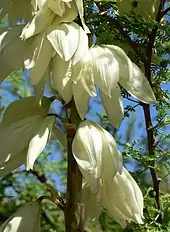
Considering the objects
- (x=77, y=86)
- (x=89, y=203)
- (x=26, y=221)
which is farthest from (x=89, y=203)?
(x=77, y=86)

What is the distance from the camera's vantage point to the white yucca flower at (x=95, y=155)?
0.88 m

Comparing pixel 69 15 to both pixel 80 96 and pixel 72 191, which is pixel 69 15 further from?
pixel 72 191

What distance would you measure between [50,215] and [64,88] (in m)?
1.02

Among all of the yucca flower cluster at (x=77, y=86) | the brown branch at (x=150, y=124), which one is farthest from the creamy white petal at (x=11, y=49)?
the brown branch at (x=150, y=124)

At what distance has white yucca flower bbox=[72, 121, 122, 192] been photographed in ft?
2.90

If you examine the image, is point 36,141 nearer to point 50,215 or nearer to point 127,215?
point 127,215

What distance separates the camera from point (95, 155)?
903 millimetres

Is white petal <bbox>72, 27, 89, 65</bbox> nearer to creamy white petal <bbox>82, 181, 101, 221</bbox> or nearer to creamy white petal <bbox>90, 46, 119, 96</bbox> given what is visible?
creamy white petal <bbox>90, 46, 119, 96</bbox>

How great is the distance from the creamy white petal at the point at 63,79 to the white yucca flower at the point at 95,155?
0.06 m

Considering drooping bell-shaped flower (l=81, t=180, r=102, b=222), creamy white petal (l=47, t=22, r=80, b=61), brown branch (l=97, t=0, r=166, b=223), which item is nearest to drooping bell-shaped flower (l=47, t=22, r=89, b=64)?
creamy white petal (l=47, t=22, r=80, b=61)

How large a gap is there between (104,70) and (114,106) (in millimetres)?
57

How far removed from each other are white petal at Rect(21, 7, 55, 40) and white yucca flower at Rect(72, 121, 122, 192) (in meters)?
0.15

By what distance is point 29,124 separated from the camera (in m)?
0.97

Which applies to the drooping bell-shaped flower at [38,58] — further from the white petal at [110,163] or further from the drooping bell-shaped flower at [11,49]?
the white petal at [110,163]
